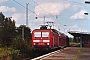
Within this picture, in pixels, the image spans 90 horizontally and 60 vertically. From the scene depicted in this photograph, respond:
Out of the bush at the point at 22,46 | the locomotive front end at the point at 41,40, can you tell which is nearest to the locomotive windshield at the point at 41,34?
the locomotive front end at the point at 41,40

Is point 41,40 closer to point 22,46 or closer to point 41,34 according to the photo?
point 41,34

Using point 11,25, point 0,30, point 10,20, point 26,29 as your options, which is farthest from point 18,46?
point 26,29

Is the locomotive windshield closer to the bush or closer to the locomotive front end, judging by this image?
the locomotive front end

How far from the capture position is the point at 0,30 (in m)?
98.7

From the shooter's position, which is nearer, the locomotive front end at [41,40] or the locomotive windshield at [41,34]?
the locomotive front end at [41,40]

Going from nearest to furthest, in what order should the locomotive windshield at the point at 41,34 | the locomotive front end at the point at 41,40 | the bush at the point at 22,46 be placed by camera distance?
the locomotive front end at the point at 41,40
the locomotive windshield at the point at 41,34
the bush at the point at 22,46

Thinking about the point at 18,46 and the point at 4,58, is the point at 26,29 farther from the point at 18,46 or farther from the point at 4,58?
the point at 4,58

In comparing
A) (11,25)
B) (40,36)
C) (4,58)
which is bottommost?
(4,58)

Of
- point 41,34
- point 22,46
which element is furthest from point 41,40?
point 22,46

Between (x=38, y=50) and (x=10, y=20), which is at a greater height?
(x=10, y=20)

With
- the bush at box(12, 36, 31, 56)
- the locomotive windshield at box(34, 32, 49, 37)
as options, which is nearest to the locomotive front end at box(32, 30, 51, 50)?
the locomotive windshield at box(34, 32, 49, 37)

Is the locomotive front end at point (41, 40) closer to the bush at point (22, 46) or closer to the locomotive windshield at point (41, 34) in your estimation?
the locomotive windshield at point (41, 34)

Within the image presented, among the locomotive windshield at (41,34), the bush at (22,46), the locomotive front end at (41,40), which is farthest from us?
the bush at (22,46)

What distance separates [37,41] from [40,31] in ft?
4.47
